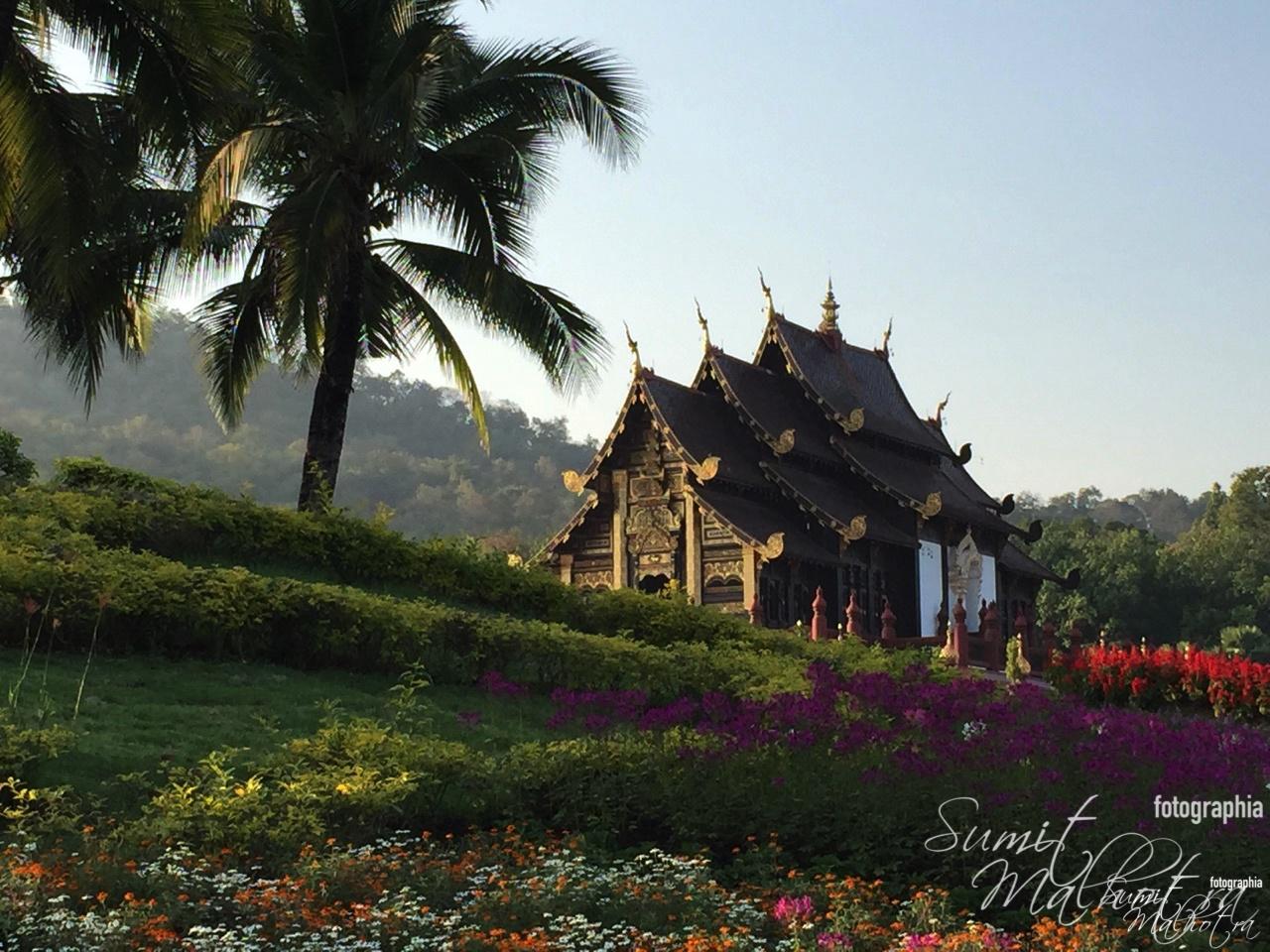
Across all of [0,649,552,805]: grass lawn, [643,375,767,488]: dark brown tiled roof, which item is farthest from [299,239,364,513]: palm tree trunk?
[643,375,767,488]: dark brown tiled roof

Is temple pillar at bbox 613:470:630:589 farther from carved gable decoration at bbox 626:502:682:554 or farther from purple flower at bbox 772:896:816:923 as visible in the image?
purple flower at bbox 772:896:816:923

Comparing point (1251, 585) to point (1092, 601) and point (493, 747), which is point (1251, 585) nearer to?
point (1092, 601)

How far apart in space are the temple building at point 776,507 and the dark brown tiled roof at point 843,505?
39mm

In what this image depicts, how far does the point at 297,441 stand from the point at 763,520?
5898 cm

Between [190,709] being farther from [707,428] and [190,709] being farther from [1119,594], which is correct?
[1119,594]

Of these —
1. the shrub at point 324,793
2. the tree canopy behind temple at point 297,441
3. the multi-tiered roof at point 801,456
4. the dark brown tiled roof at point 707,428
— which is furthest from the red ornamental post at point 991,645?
the tree canopy behind temple at point 297,441

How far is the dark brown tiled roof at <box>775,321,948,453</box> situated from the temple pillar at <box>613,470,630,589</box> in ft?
14.1

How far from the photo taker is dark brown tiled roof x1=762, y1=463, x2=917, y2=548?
97.9 feet

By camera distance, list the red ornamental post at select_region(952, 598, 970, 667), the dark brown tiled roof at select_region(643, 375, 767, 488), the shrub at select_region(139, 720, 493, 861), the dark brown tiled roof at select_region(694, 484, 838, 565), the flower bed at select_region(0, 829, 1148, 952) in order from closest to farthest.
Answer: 1. the flower bed at select_region(0, 829, 1148, 952)
2. the shrub at select_region(139, 720, 493, 861)
3. the red ornamental post at select_region(952, 598, 970, 667)
4. the dark brown tiled roof at select_region(694, 484, 838, 565)
5. the dark brown tiled roof at select_region(643, 375, 767, 488)

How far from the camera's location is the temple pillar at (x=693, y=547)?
2972 cm

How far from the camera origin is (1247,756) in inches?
374

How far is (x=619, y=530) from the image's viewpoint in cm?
3122

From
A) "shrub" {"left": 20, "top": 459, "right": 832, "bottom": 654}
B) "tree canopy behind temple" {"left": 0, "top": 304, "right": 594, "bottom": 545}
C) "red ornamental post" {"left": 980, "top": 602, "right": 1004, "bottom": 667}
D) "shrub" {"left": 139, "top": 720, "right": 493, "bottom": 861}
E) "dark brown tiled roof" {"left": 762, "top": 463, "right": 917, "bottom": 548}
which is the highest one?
"tree canopy behind temple" {"left": 0, "top": 304, "right": 594, "bottom": 545}

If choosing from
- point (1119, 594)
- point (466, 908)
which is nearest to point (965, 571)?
point (1119, 594)
